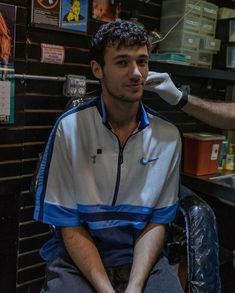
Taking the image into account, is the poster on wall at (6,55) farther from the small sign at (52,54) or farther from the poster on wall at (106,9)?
the poster on wall at (106,9)

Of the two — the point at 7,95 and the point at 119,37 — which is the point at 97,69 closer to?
the point at 119,37

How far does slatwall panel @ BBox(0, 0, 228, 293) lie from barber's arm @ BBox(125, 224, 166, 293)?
687 millimetres

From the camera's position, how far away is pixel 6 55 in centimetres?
179

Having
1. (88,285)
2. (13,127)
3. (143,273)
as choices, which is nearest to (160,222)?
(143,273)

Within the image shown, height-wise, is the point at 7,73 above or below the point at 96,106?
above

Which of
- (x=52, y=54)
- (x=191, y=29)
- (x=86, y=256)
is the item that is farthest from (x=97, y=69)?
(x=191, y=29)

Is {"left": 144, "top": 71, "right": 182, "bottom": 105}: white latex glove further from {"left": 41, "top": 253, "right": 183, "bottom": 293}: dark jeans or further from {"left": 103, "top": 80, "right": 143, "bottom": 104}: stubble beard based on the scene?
{"left": 41, "top": 253, "right": 183, "bottom": 293}: dark jeans

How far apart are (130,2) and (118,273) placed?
1662 mm

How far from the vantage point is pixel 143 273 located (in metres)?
1.40

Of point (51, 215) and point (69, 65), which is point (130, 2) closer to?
point (69, 65)

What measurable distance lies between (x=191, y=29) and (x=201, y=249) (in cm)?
149

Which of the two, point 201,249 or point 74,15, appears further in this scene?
point 74,15

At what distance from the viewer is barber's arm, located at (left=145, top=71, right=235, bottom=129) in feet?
5.90

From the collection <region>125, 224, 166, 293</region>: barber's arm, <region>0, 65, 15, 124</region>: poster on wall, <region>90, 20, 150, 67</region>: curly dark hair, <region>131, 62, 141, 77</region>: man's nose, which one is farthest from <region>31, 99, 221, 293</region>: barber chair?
<region>0, 65, 15, 124</region>: poster on wall
